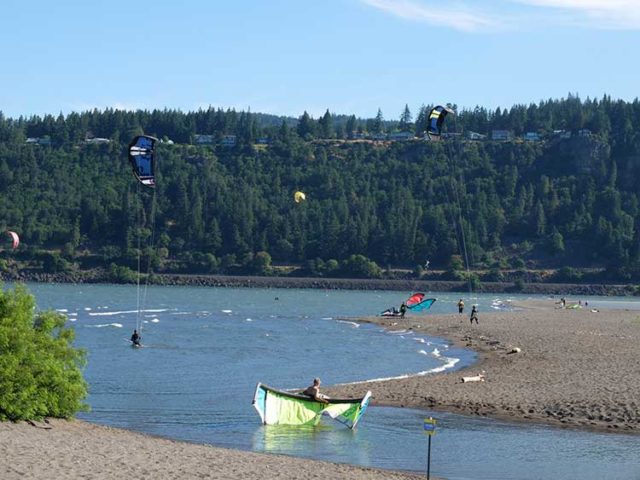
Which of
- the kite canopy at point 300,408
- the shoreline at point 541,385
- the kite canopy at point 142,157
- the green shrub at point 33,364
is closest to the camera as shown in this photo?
the green shrub at point 33,364

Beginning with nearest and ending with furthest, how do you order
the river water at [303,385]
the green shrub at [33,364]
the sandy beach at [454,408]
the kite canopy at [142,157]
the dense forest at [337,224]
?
the sandy beach at [454,408] → the green shrub at [33,364] → the river water at [303,385] → the kite canopy at [142,157] → the dense forest at [337,224]

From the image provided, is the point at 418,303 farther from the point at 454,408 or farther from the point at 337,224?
the point at 337,224

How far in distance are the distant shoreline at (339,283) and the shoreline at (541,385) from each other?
332 ft

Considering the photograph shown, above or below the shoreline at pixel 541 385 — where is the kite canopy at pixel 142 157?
above

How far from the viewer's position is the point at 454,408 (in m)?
28.7

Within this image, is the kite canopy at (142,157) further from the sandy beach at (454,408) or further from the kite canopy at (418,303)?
the kite canopy at (418,303)

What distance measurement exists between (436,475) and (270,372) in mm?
18416

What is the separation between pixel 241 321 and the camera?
236 ft

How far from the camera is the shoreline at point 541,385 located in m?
27.2

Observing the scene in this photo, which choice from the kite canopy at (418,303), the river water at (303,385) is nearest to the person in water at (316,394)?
the river water at (303,385)

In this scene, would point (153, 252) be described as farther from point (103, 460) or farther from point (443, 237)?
point (103, 460)

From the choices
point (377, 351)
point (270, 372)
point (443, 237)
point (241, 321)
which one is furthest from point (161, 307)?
point (443, 237)

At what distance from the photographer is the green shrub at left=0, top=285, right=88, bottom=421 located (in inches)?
835

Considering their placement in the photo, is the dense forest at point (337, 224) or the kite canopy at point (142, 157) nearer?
the kite canopy at point (142, 157)
